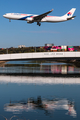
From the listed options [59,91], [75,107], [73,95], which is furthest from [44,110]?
[59,91]

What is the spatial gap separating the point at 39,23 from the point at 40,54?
Result: 2552 cm

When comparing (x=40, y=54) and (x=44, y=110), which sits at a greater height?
(x=40, y=54)

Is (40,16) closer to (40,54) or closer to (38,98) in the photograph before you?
(40,54)

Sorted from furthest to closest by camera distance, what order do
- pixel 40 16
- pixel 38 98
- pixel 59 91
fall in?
pixel 40 16, pixel 59 91, pixel 38 98

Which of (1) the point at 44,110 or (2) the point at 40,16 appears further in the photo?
(2) the point at 40,16

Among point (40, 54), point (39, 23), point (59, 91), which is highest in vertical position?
point (39, 23)

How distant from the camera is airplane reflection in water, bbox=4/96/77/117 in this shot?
1287 inches

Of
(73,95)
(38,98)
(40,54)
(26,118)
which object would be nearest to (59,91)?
(73,95)

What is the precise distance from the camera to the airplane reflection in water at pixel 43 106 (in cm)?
3269

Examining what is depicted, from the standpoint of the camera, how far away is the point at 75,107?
113ft

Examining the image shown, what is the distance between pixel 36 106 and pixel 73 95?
11811mm

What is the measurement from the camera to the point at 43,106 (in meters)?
35.6

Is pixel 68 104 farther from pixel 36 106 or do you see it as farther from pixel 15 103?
pixel 15 103

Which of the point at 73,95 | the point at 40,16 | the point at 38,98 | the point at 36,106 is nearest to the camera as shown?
the point at 36,106
